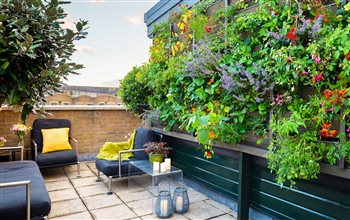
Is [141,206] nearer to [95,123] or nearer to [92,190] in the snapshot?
[92,190]

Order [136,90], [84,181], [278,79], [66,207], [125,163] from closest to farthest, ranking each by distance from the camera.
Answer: [278,79] < [66,207] < [125,163] < [84,181] < [136,90]

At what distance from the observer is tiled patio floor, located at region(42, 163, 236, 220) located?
8.96 ft

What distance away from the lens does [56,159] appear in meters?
3.87

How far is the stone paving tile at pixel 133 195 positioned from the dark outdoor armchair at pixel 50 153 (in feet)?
3.68

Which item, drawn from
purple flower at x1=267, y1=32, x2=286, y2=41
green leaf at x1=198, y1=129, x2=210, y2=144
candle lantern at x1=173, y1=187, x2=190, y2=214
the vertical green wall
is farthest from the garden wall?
purple flower at x1=267, y1=32, x2=286, y2=41

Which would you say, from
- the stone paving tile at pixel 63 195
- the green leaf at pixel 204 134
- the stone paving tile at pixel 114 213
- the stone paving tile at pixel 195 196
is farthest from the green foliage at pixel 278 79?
the stone paving tile at pixel 63 195

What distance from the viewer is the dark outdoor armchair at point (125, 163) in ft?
11.2

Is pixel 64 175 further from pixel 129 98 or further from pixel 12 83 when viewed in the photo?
pixel 12 83

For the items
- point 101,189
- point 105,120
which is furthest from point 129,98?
point 101,189

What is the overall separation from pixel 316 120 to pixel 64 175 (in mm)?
3823

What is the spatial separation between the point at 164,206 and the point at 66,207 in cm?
118

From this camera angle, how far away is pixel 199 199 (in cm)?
321

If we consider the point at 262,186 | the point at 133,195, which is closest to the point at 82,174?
the point at 133,195

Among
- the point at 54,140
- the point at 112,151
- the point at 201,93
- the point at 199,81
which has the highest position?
the point at 199,81
